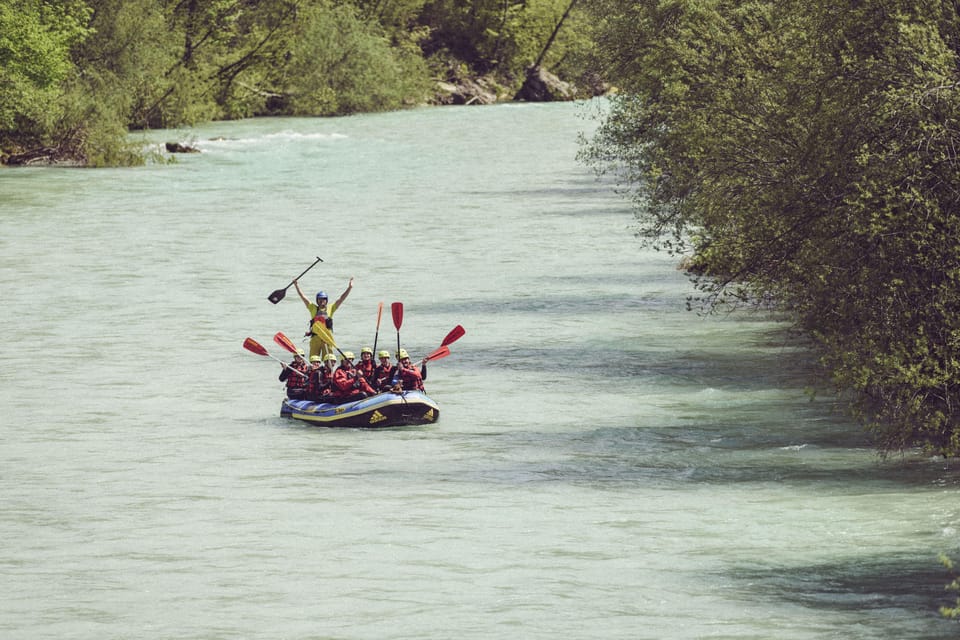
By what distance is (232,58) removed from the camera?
97875mm

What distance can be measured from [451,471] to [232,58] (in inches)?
3054

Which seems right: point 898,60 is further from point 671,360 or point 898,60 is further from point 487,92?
point 487,92

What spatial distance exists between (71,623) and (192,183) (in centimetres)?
4672

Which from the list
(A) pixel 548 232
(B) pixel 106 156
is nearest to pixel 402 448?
(A) pixel 548 232

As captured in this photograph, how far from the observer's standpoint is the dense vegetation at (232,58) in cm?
6781

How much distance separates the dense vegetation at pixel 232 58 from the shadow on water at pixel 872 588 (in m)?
27.6

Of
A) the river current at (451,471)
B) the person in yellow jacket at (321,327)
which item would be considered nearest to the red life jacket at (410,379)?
the river current at (451,471)

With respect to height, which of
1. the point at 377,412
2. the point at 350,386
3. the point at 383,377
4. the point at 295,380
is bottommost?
the point at 377,412

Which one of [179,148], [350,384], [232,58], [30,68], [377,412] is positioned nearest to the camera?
[377,412]

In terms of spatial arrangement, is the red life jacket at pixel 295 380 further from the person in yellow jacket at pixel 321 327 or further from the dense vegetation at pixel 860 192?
the dense vegetation at pixel 860 192

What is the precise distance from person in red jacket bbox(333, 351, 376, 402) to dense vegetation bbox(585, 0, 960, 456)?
568cm

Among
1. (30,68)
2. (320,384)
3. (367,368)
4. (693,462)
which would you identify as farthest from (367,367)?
(30,68)

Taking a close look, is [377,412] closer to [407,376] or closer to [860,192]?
[407,376]

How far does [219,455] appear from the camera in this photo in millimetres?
24375
